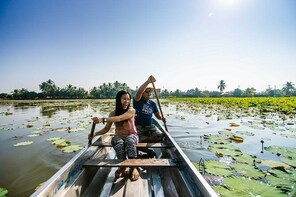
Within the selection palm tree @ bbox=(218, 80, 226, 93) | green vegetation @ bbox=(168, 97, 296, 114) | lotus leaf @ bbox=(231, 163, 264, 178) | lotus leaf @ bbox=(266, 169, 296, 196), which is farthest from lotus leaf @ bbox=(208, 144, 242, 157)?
palm tree @ bbox=(218, 80, 226, 93)

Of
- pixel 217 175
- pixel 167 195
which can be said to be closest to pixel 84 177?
pixel 167 195

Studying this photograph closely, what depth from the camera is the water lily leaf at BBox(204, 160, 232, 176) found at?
9.61 feet

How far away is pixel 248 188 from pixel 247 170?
30.4 inches

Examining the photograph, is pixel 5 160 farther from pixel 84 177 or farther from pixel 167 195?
pixel 167 195

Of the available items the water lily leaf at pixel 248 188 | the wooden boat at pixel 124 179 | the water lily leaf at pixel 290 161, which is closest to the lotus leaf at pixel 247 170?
the water lily leaf at pixel 248 188

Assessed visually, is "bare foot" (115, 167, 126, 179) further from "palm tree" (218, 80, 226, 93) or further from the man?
"palm tree" (218, 80, 226, 93)

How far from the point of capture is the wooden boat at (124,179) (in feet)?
5.70

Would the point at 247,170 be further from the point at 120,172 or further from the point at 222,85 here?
the point at 222,85

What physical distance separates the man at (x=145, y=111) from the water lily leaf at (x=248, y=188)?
64.6 inches

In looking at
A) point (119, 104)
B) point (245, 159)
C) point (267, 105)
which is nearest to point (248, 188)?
point (245, 159)

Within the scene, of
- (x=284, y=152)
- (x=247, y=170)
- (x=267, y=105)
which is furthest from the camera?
(x=267, y=105)

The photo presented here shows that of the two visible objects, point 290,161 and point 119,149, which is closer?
point 119,149

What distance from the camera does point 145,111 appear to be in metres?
4.26

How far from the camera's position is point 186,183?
1.96 metres
